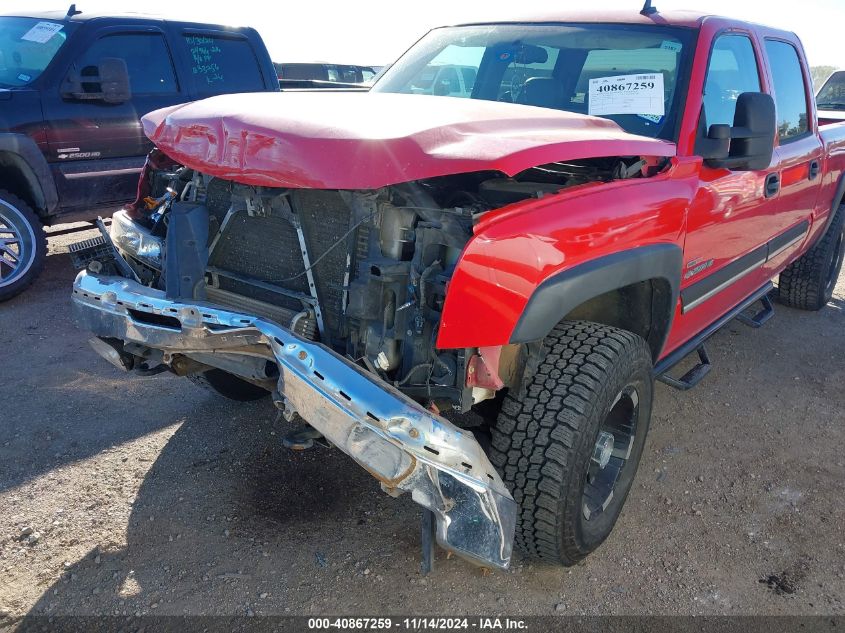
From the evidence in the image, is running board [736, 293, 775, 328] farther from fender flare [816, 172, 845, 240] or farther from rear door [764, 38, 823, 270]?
fender flare [816, 172, 845, 240]

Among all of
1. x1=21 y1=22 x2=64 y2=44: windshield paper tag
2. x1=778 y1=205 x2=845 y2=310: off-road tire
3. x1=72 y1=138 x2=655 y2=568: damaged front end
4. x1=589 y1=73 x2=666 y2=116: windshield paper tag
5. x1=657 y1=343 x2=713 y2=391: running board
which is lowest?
x1=778 y1=205 x2=845 y2=310: off-road tire

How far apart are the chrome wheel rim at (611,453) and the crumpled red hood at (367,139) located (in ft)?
3.19

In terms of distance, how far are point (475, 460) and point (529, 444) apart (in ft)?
1.18

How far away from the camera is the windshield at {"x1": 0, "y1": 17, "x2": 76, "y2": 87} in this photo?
5348 mm

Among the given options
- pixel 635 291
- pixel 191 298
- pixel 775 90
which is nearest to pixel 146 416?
pixel 191 298

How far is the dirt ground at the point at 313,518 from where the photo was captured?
7.91 ft

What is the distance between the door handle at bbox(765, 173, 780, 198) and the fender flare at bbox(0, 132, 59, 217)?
16.1 feet

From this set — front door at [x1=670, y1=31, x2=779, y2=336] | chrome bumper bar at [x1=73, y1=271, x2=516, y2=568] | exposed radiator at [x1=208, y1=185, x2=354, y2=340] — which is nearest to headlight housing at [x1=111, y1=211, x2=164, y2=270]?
exposed radiator at [x1=208, y1=185, x2=354, y2=340]

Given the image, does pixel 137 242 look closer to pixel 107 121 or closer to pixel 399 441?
pixel 399 441

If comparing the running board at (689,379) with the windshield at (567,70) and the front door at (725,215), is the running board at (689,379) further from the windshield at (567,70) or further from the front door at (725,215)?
the windshield at (567,70)

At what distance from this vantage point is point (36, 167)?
16.8ft

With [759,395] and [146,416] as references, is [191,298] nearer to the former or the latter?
[146,416]

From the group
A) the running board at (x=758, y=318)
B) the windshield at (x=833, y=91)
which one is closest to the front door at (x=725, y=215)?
the running board at (x=758, y=318)

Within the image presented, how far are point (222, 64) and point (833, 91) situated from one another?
770 cm
